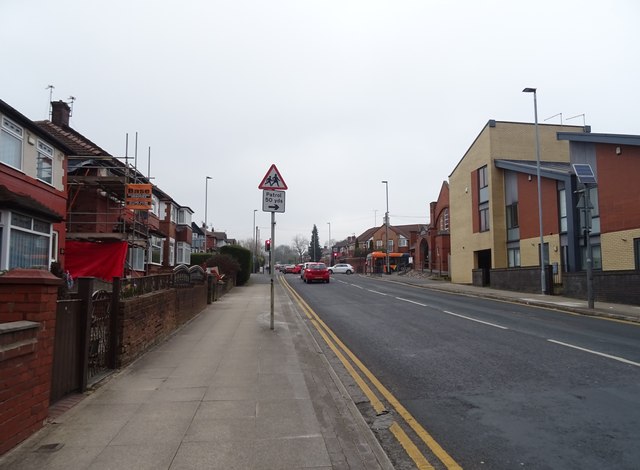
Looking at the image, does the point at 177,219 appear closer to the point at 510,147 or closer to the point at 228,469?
the point at 510,147

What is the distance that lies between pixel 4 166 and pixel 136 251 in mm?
13593

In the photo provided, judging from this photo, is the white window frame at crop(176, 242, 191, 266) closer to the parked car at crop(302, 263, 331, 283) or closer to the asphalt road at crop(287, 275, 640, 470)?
the parked car at crop(302, 263, 331, 283)

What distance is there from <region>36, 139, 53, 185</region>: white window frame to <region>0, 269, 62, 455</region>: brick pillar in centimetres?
1341

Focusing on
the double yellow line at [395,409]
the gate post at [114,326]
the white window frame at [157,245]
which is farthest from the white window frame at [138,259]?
the gate post at [114,326]

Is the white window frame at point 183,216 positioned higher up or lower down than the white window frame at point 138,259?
Answer: higher up

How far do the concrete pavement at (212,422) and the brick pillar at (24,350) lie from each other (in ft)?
0.64

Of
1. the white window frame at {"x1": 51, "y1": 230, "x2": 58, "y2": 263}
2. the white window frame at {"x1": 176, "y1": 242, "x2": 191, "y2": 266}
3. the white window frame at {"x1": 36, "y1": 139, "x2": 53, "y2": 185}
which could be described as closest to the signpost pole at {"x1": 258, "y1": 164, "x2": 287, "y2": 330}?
the white window frame at {"x1": 36, "y1": 139, "x2": 53, "y2": 185}

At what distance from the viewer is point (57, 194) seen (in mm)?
17844

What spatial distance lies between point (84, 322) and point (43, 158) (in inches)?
509

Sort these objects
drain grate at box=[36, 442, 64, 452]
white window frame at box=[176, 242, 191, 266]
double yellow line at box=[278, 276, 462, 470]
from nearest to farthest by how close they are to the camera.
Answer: drain grate at box=[36, 442, 64, 452]
double yellow line at box=[278, 276, 462, 470]
white window frame at box=[176, 242, 191, 266]

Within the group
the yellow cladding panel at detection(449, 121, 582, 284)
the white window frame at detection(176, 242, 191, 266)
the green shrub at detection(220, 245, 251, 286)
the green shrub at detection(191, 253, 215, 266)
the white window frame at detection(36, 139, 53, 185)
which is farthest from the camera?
the white window frame at detection(176, 242, 191, 266)

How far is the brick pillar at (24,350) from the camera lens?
4.16 meters

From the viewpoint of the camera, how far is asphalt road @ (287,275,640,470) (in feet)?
15.4

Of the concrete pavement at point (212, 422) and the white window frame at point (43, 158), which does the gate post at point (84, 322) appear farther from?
the white window frame at point (43, 158)
